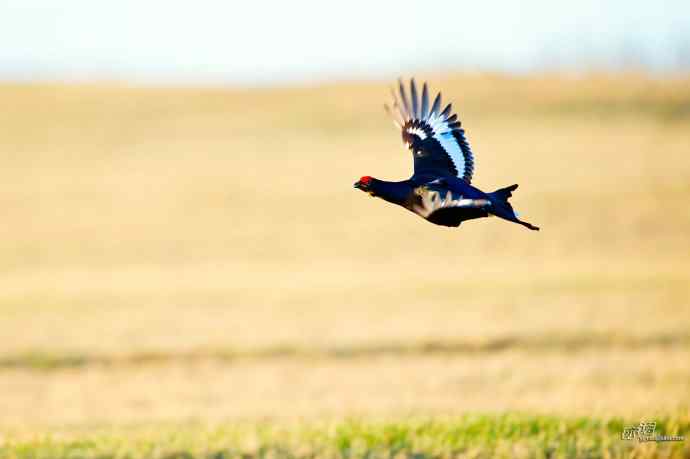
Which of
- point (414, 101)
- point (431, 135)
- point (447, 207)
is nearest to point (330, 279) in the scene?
point (414, 101)

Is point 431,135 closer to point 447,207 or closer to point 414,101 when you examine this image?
point 414,101

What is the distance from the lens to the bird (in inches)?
201

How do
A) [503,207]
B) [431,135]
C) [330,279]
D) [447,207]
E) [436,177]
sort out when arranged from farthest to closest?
[330,279]
[431,135]
[436,177]
[503,207]
[447,207]

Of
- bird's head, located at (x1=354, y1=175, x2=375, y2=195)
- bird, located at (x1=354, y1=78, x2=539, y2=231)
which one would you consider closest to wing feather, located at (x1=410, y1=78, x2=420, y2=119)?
bird, located at (x1=354, y1=78, x2=539, y2=231)

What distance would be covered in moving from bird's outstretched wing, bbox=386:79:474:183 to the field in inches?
105

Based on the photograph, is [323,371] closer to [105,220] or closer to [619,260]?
[619,260]

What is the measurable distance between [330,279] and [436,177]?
1972cm

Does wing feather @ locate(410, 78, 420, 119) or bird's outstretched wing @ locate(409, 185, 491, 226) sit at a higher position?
wing feather @ locate(410, 78, 420, 119)

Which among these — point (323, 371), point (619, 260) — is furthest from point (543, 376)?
point (619, 260)

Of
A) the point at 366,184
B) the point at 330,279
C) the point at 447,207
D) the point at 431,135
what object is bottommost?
the point at 447,207

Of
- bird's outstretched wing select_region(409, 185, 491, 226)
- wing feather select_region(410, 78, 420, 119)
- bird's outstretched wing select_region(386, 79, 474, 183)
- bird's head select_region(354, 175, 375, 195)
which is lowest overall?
bird's outstretched wing select_region(409, 185, 491, 226)

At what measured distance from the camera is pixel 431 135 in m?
6.40

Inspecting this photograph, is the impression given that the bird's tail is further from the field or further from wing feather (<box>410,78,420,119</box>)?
the field

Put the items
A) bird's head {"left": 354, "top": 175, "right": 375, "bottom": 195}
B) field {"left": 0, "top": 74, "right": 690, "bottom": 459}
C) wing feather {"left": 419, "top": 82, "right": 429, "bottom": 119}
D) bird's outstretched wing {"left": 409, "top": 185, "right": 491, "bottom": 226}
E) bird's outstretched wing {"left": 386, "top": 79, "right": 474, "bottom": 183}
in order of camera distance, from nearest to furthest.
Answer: bird's outstretched wing {"left": 409, "top": 185, "right": 491, "bottom": 226} → bird's head {"left": 354, "top": 175, "right": 375, "bottom": 195} → bird's outstretched wing {"left": 386, "top": 79, "right": 474, "bottom": 183} → wing feather {"left": 419, "top": 82, "right": 429, "bottom": 119} → field {"left": 0, "top": 74, "right": 690, "bottom": 459}
